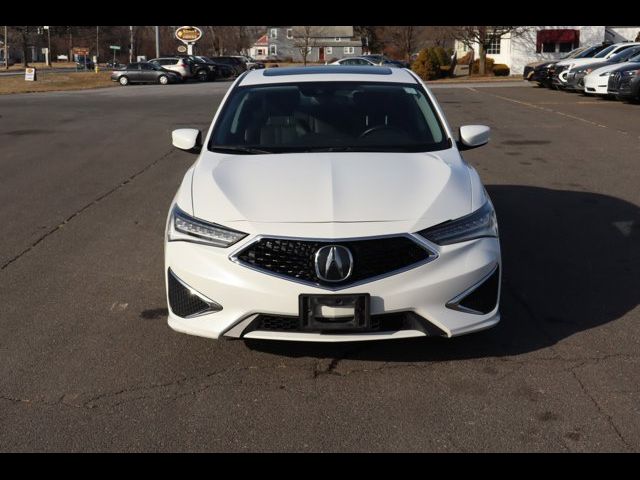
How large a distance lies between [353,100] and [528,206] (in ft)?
10.9

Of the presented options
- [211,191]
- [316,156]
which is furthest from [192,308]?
[316,156]

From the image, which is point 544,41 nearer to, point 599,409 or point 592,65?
point 592,65

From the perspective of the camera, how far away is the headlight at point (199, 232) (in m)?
4.12

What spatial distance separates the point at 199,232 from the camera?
13.9 ft

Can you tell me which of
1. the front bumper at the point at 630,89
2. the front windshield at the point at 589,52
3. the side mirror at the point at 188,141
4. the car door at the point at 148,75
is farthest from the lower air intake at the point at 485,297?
the car door at the point at 148,75

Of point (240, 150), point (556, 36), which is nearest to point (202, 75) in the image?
point (556, 36)

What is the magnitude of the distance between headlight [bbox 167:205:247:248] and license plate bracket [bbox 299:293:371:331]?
0.51 m

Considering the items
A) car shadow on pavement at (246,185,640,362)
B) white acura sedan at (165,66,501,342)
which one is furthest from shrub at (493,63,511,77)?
white acura sedan at (165,66,501,342)

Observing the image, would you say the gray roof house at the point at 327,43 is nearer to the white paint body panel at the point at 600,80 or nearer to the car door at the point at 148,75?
the car door at the point at 148,75

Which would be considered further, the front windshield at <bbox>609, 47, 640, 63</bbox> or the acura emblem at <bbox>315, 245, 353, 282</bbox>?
the front windshield at <bbox>609, 47, 640, 63</bbox>

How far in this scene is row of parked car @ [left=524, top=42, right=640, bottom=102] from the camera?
2123cm

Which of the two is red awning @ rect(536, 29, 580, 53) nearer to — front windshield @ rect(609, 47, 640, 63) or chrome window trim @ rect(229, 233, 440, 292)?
front windshield @ rect(609, 47, 640, 63)

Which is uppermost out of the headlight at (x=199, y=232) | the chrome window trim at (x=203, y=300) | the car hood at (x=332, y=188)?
the car hood at (x=332, y=188)

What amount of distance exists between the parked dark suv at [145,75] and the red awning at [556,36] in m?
26.4
